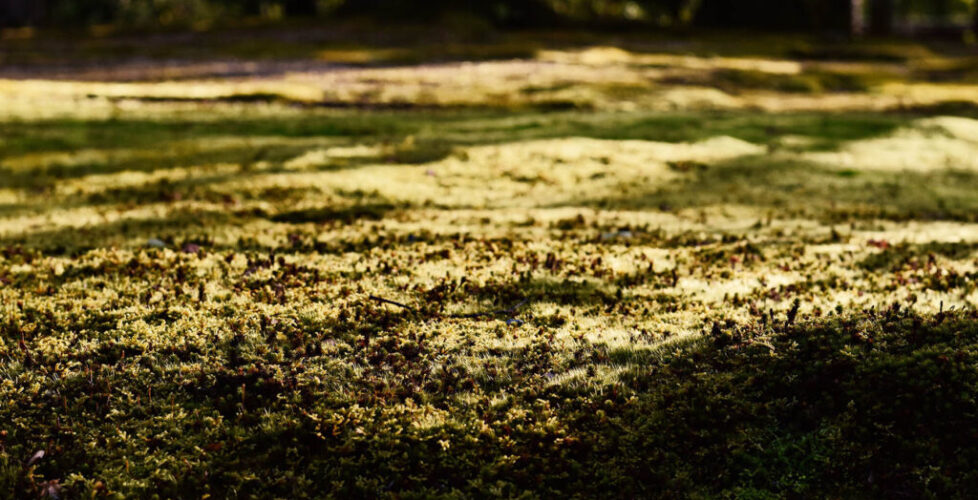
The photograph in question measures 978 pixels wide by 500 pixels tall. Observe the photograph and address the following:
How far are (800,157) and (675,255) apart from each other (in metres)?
8.64

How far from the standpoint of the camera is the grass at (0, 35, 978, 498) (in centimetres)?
446

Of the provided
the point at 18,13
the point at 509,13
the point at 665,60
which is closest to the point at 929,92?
the point at 665,60

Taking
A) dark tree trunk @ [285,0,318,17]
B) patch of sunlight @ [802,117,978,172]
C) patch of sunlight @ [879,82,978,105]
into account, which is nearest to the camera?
patch of sunlight @ [802,117,978,172]

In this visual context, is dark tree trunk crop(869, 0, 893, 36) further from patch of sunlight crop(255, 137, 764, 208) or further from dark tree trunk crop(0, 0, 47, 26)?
dark tree trunk crop(0, 0, 47, 26)

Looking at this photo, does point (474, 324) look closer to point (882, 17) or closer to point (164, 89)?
point (164, 89)

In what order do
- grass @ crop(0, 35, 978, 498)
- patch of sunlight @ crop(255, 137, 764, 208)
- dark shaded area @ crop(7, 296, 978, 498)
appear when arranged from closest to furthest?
dark shaded area @ crop(7, 296, 978, 498)
grass @ crop(0, 35, 978, 498)
patch of sunlight @ crop(255, 137, 764, 208)

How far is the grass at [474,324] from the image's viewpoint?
446cm

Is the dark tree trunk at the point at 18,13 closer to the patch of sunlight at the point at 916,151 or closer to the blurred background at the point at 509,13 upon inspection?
the blurred background at the point at 509,13

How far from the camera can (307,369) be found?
209 inches

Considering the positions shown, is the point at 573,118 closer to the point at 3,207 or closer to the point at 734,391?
Answer: the point at 3,207

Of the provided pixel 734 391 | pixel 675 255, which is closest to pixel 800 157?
pixel 675 255

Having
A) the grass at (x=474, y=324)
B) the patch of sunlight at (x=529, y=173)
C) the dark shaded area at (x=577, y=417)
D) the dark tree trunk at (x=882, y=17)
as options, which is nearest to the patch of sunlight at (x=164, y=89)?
the grass at (x=474, y=324)

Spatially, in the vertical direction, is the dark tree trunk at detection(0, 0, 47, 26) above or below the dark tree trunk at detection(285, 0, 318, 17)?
below

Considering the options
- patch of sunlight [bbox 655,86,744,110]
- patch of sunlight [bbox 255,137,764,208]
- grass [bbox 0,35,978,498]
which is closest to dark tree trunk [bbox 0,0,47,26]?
grass [bbox 0,35,978,498]
